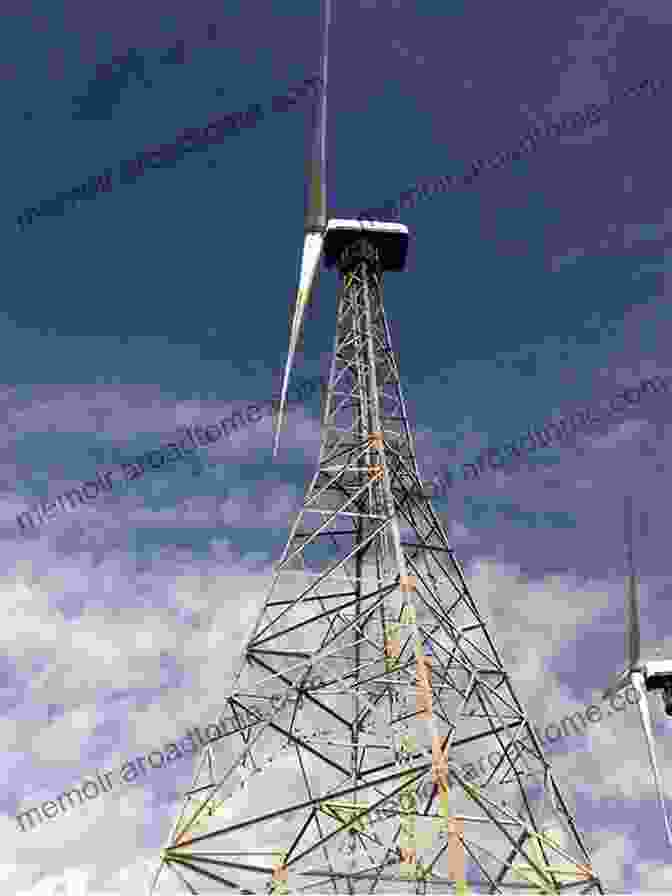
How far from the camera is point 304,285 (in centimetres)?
4172

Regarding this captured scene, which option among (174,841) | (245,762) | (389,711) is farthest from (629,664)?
(174,841)

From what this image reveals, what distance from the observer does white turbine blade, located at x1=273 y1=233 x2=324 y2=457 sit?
40.7m

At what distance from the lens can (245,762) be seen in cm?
2897

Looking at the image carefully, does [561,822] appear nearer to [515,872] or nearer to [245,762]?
[515,872]

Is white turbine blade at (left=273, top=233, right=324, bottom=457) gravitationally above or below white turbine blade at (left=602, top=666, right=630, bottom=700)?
above

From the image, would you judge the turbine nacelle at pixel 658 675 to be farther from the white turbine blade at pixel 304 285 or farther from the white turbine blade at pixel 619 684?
the white turbine blade at pixel 304 285

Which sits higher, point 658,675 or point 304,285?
point 304,285

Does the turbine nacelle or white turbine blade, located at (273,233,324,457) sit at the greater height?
white turbine blade, located at (273,233,324,457)

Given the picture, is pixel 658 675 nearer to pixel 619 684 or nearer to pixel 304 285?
pixel 619 684

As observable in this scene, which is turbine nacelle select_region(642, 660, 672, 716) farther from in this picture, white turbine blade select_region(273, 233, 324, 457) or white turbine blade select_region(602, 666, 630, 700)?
white turbine blade select_region(273, 233, 324, 457)

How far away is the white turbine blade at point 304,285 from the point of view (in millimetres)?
40656

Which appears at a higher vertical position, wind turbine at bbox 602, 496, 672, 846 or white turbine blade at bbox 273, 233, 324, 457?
white turbine blade at bbox 273, 233, 324, 457

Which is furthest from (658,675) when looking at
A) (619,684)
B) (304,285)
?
(304,285)

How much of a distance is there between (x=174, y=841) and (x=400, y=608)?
10.8 metres
